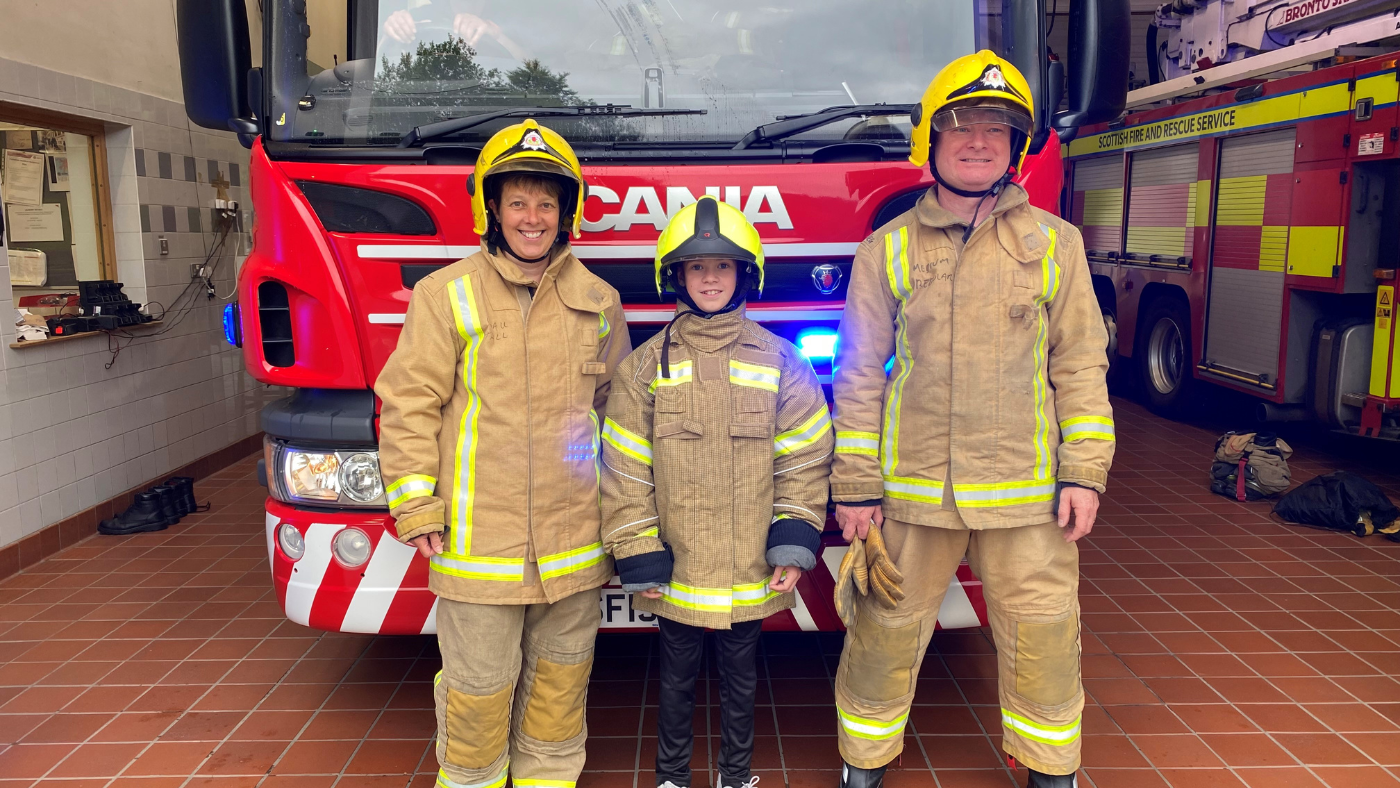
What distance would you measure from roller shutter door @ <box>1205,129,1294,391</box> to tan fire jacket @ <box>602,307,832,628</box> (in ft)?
18.3

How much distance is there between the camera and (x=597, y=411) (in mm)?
2781

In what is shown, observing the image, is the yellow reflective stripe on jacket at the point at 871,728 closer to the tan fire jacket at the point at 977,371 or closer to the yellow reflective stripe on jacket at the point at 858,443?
the tan fire jacket at the point at 977,371

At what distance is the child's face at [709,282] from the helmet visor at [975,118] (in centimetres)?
64

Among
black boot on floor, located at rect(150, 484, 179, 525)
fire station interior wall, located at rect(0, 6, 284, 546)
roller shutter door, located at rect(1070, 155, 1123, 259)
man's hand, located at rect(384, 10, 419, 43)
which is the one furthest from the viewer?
roller shutter door, located at rect(1070, 155, 1123, 259)

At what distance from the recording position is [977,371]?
2.55 meters

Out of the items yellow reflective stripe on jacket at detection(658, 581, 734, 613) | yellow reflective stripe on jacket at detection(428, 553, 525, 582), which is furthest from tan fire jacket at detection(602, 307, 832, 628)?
yellow reflective stripe on jacket at detection(428, 553, 525, 582)

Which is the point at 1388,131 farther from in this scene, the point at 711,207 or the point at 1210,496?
the point at 711,207

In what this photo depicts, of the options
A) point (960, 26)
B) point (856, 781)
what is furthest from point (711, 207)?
point (856, 781)

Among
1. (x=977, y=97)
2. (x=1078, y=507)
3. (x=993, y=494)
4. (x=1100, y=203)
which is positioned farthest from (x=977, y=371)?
(x=1100, y=203)

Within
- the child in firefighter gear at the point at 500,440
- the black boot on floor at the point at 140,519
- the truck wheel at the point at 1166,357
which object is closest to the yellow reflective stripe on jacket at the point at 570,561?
the child in firefighter gear at the point at 500,440

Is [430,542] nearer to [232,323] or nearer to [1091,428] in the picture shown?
[232,323]

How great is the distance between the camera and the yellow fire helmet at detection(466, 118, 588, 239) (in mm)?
2457

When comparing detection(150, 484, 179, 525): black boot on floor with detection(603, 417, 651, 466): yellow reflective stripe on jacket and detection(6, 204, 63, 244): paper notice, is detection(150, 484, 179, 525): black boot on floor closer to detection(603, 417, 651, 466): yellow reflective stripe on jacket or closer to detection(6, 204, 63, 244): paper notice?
detection(6, 204, 63, 244): paper notice

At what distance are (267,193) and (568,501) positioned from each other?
50.2 inches
